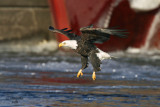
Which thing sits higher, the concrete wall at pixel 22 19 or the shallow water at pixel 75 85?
the concrete wall at pixel 22 19

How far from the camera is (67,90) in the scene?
8.41 meters

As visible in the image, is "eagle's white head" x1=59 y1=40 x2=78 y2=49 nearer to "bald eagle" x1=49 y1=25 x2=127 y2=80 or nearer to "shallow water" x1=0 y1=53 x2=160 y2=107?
"bald eagle" x1=49 y1=25 x2=127 y2=80

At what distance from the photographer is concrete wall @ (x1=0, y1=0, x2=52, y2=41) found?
21.2 metres

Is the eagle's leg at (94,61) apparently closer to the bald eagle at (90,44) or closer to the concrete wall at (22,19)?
the bald eagle at (90,44)

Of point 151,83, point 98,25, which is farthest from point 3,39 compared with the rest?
point 151,83

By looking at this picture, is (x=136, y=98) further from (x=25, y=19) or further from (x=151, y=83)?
(x=25, y=19)

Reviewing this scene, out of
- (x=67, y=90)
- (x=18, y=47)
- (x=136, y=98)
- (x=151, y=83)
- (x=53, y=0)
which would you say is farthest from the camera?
(x=18, y=47)

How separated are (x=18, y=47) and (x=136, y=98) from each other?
13711mm

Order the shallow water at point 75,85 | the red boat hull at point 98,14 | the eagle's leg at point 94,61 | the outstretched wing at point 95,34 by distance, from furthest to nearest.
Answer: the red boat hull at point 98,14 → the eagle's leg at point 94,61 → the outstretched wing at point 95,34 → the shallow water at point 75,85

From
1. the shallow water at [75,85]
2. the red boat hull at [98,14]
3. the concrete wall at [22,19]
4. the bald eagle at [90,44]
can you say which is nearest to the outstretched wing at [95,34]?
the bald eagle at [90,44]

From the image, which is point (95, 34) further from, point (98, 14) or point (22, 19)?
point (22, 19)

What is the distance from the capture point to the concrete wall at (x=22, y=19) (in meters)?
21.2

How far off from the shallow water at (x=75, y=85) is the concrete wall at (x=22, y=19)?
23.6 feet

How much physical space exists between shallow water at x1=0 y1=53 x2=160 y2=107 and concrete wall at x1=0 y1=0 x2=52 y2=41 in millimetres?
7196
